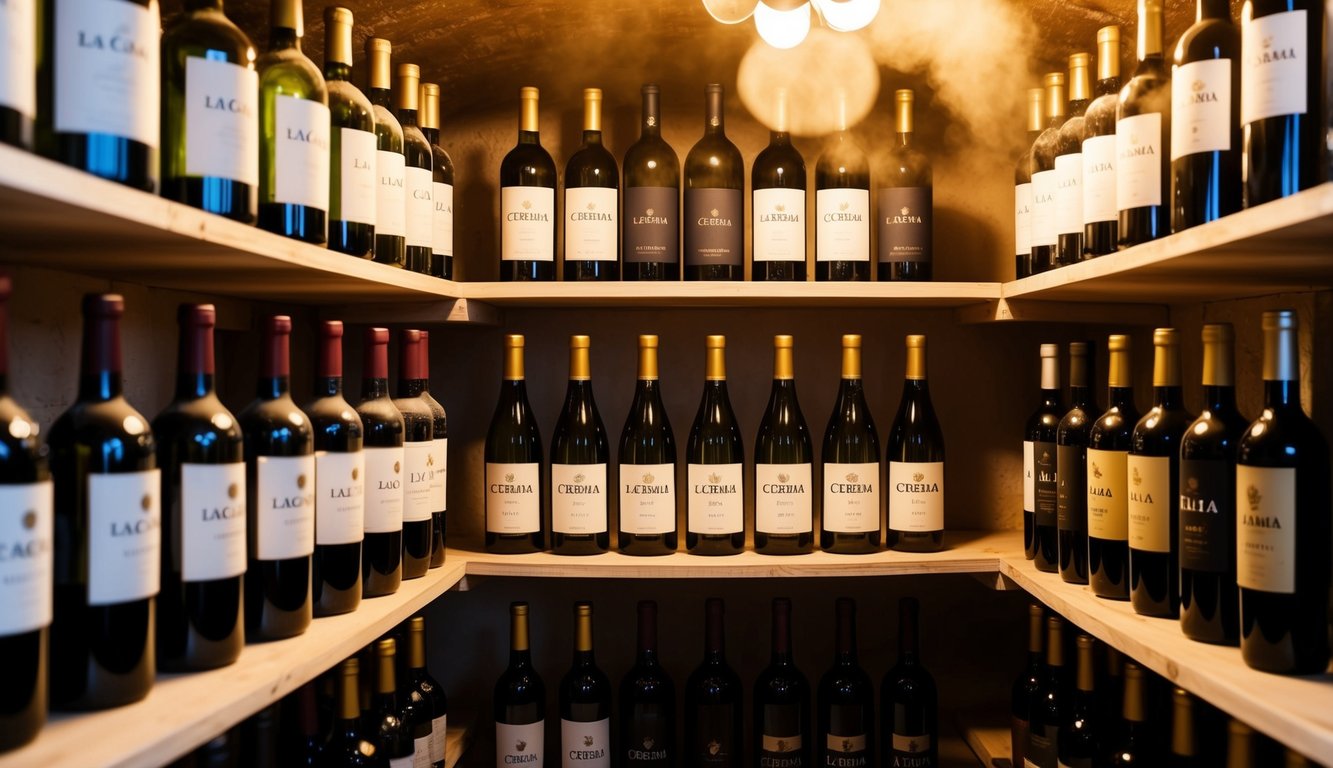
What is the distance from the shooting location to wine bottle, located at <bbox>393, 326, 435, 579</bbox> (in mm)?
1717

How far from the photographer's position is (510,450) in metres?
2.10

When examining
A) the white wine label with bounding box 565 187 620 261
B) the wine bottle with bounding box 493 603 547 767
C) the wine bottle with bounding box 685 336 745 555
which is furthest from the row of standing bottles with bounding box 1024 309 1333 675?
the wine bottle with bounding box 493 603 547 767

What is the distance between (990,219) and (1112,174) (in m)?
0.79

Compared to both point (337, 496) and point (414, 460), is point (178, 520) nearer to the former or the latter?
point (337, 496)

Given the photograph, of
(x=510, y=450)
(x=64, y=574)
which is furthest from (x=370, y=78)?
(x=64, y=574)

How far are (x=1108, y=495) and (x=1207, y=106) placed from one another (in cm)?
59

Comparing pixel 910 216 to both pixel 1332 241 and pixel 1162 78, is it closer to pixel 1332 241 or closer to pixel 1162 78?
pixel 1162 78

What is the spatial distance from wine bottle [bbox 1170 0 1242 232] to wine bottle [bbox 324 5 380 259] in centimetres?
111

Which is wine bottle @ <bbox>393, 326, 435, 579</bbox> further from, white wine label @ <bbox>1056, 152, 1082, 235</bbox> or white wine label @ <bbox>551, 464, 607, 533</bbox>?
white wine label @ <bbox>1056, 152, 1082, 235</bbox>

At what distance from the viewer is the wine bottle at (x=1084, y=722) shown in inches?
64.1

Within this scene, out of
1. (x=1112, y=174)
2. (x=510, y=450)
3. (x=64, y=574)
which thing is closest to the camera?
(x=64, y=574)

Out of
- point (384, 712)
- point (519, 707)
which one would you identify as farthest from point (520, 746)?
point (384, 712)

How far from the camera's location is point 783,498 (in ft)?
6.23

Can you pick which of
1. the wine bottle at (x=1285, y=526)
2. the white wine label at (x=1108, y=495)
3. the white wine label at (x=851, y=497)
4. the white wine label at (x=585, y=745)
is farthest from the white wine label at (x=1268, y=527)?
the white wine label at (x=585, y=745)
